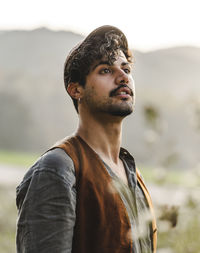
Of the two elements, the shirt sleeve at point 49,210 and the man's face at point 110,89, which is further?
the man's face at point 110,89

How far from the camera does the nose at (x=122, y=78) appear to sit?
168cm

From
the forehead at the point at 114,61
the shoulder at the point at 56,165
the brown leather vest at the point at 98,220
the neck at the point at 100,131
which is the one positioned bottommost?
the brown leather vest at the point at 98,220

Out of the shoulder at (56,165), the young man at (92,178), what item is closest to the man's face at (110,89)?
the young man at (92,178)

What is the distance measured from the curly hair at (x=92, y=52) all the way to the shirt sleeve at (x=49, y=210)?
0.46 meters

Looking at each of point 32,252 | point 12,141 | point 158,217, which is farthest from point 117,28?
point 12,141

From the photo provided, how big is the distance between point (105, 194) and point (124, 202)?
0.27 feet

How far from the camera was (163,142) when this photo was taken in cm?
135

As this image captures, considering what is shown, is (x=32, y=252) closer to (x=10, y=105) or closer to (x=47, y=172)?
(x=47, y=172)

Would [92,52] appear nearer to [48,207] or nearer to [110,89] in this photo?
[110,89]

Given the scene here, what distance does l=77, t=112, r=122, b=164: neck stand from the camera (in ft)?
5.63

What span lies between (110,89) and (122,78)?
6 centimetres

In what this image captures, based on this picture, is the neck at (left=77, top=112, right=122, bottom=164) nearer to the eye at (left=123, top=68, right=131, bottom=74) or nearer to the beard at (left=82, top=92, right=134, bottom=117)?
the beard at (left=82, top=92, right=134, bottom=117)

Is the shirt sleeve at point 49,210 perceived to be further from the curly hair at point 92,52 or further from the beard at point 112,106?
the curly hair at point 92,52

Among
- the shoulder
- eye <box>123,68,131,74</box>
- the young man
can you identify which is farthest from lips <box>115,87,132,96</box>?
the shoulder
